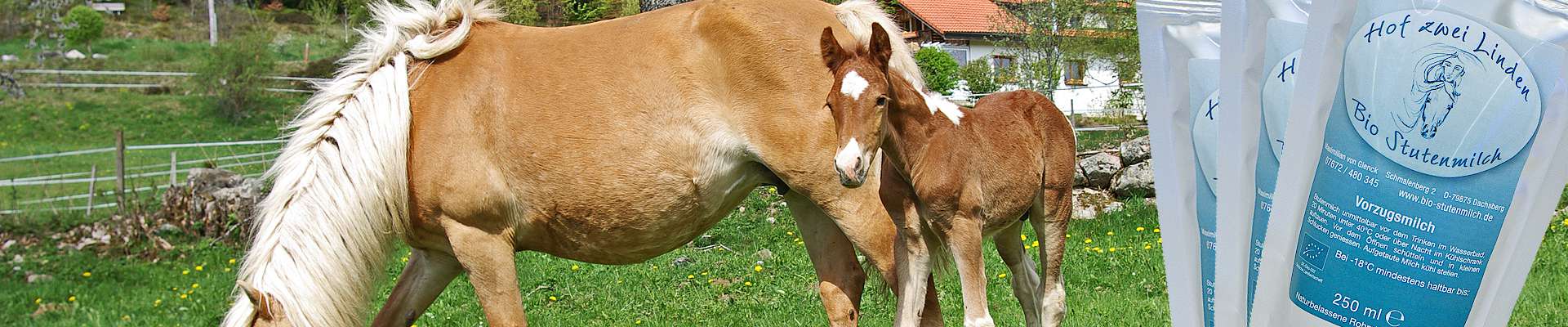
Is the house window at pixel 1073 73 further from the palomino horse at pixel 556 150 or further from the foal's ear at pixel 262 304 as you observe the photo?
the foal's ear at pixel 262 304

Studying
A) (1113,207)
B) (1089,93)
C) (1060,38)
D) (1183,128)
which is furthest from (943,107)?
(1089,93)

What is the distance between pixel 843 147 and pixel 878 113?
19 cm

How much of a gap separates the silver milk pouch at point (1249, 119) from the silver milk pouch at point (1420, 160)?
6 centimetres

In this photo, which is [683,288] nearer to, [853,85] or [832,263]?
[832,263]

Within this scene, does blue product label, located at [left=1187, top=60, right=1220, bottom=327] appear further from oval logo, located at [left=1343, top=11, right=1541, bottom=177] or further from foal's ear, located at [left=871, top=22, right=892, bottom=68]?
foal's ear, located at [left=871, top=22, right=892, bottom=68]

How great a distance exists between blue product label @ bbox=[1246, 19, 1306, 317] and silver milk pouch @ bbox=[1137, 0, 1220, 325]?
0.11 m

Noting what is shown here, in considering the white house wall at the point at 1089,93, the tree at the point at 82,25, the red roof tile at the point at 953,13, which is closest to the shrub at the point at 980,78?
the white house wall at the point at 1089,93

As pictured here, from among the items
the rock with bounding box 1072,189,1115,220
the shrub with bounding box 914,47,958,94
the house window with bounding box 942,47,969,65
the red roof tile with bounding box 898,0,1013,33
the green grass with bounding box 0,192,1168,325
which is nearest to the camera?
the green grass with bounding box 0,192,1168,325

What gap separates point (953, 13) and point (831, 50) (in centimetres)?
3102

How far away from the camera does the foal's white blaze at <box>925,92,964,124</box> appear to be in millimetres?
3828

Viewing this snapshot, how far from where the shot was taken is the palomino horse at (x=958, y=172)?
3.22m

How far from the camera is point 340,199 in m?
4.12

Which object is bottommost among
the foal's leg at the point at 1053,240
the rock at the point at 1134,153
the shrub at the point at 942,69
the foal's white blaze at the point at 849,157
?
the shrub at the point at 942,69

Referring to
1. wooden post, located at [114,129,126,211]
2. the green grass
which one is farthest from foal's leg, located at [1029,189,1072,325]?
wooden post, located at [114,129,126,211]
